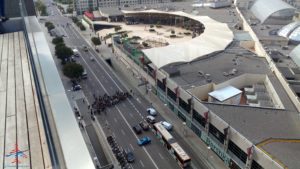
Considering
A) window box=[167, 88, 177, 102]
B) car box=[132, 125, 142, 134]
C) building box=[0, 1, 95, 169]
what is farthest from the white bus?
building box=[0, 1, 95, 169]

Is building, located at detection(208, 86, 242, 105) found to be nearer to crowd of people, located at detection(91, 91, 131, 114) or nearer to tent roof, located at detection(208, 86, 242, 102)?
tent roof, located at detection(208, 86, 242, 102)

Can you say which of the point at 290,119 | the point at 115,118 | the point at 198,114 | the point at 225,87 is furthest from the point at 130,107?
the point at 290,119

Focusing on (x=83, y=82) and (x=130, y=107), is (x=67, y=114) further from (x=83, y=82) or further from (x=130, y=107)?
(x=83, y=82)

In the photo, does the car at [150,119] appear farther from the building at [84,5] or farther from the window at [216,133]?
the building at [84,5]

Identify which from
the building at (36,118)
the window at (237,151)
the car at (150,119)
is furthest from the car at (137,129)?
the building at (36,118)

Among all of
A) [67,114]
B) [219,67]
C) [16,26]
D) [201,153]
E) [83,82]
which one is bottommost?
[201,153]

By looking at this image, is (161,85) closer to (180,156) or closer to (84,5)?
(180,156)

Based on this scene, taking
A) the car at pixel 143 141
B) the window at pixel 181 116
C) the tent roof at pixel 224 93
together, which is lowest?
the car at pixel 143 141
